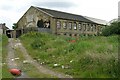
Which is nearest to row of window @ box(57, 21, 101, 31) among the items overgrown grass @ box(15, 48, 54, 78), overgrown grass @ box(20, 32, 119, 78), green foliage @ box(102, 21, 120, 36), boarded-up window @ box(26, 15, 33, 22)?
boarded-up window @ box(26, 15, 33, 22)

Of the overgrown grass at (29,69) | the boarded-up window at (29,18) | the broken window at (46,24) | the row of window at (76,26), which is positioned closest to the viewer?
the overgrown grass at (29,69)

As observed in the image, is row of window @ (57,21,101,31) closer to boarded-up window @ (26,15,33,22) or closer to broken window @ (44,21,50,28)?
broken window @ (44,21,50,28)

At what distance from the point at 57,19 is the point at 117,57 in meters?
32.2

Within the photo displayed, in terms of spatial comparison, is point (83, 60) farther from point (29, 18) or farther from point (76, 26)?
point (76, 26)

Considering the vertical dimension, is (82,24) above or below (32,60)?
above

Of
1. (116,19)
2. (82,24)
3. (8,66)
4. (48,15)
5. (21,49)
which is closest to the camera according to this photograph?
(8,66)

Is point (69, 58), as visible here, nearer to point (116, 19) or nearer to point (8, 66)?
point (8, 66)

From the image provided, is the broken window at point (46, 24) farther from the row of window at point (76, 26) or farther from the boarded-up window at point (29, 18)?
the boarded-up window at point (29, 18)

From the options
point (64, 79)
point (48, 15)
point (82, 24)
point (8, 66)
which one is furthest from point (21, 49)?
point (82, 24)

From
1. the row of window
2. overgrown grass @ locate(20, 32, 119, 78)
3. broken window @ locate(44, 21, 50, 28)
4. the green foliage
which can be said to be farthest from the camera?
the row of window

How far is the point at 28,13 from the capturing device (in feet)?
160

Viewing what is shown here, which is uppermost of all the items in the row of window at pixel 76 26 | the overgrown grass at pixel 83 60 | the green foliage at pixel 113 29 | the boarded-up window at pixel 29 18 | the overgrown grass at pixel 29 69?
the boarded-up window at pixel 29 18

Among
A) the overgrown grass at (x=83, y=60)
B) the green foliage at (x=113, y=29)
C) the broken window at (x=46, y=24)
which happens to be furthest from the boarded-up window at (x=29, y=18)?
the overgrown grass at (x=83, y=60)

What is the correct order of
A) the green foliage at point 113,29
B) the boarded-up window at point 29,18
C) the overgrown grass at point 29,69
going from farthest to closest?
1. the boarded-up window at point 29,18
2. the green foliage at point 113,29
3. the overgrown grass at point 29,69
